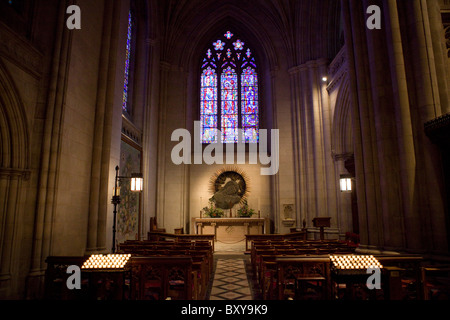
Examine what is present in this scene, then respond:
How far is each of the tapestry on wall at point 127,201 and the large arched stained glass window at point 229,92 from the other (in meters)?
6.03

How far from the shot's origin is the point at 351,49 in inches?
303

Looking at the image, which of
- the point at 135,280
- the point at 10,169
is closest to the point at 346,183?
the point at 135,280

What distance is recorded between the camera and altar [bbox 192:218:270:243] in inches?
546

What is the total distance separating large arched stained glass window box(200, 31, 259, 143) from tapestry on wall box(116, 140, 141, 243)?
603cm

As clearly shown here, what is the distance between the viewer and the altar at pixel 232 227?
13864 mm

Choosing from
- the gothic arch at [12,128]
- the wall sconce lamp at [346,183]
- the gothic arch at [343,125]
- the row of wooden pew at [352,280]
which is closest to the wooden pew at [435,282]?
the row of wooden pew at [352,280]

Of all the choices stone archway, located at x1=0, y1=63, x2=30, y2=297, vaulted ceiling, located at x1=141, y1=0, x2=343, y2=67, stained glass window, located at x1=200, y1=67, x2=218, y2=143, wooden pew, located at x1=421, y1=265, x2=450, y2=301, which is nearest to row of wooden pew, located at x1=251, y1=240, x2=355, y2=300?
wooden pew, located at x1=421, y1=265, x2=450, y2=301

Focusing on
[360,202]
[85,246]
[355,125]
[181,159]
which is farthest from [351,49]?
[181,159]

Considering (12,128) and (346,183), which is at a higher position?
(12,128)

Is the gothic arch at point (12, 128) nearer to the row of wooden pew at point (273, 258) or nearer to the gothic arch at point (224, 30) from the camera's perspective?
the row of wooden pew at point (273, 258)

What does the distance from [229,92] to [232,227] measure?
8.07 m

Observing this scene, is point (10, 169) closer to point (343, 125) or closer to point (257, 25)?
point (343, 125)

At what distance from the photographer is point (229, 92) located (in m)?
17.0
